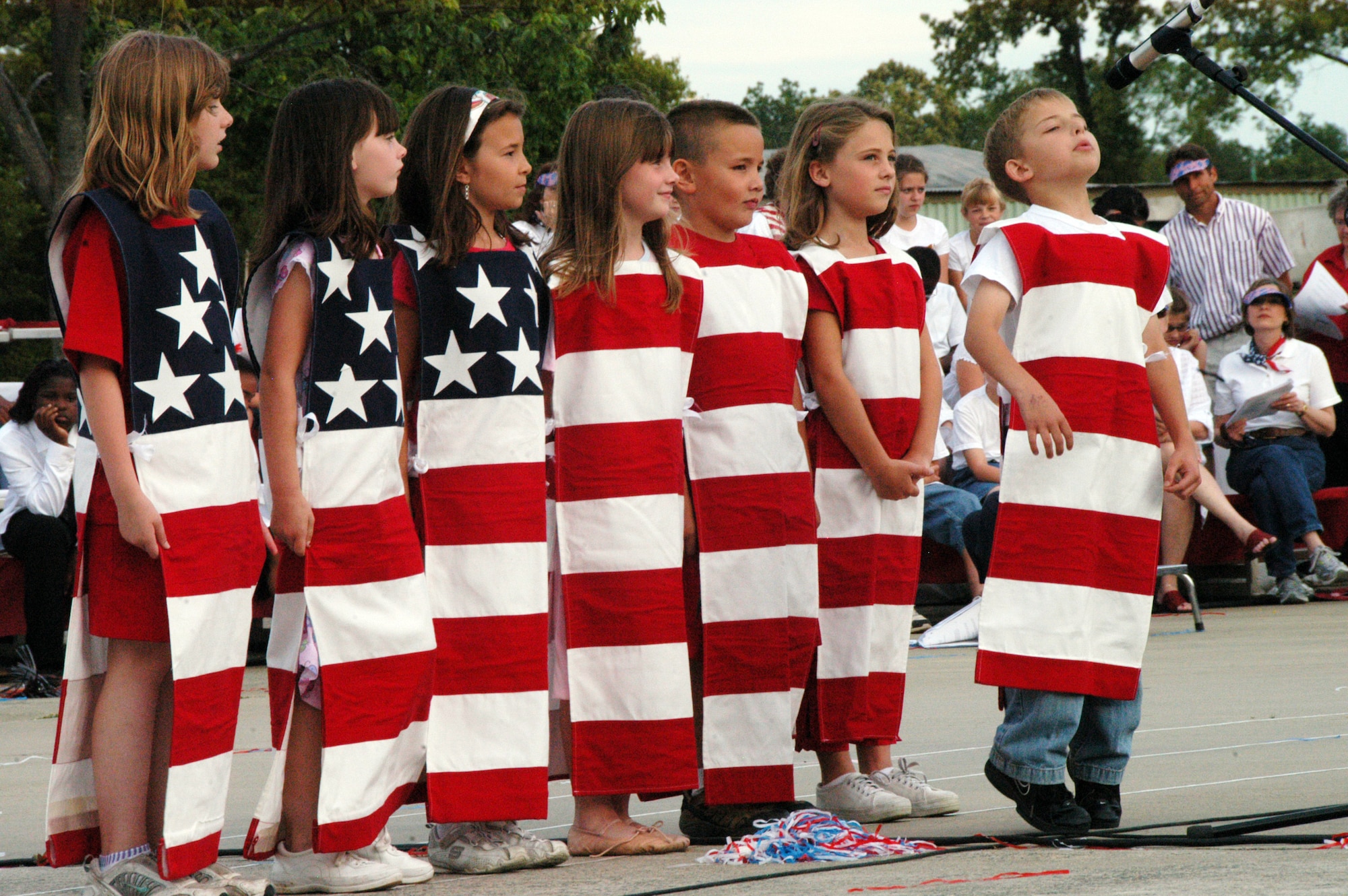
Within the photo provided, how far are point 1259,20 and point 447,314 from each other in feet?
108

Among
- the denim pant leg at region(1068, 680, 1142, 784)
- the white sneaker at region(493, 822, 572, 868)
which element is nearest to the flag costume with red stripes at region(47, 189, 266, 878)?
the white sneaker at region(493, 822, 572, 868)

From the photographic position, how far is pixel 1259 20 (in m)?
32.6

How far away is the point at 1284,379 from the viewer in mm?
8695

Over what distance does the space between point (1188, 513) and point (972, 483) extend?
4.16 ft

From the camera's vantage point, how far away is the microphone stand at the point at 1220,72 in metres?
3.86

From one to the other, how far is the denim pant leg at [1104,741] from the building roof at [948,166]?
76.4ft

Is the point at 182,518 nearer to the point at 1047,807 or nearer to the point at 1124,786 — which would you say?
the point at 1047,807

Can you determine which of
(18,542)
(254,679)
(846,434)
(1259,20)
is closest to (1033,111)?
(846,434)

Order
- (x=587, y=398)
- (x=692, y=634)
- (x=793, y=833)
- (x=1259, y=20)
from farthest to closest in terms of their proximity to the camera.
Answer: (x=1259, y=20) → (x=692, y=634) → (x=587, y=398) → (x=793, y=833)

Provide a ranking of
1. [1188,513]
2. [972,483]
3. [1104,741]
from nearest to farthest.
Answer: [1104,741]
[972,483]
[1188,513]

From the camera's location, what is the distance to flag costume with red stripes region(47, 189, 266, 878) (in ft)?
9.18

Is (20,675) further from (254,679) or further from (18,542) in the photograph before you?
(254,679)

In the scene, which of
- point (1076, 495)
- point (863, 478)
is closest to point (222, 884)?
point (863, 478)

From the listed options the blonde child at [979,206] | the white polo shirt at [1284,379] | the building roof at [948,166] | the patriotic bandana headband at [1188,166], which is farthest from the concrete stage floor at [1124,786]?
the building roof at [948,166]
